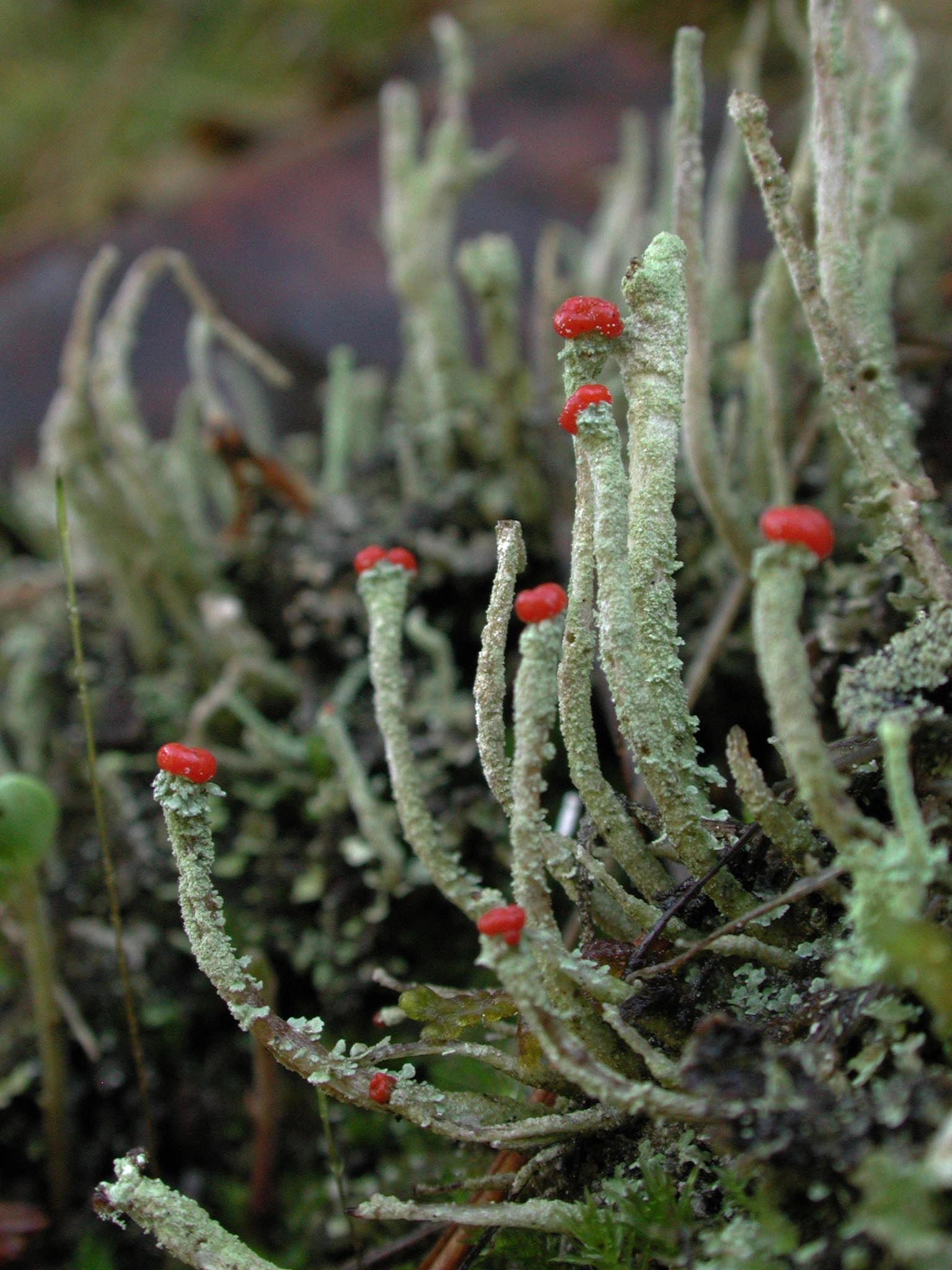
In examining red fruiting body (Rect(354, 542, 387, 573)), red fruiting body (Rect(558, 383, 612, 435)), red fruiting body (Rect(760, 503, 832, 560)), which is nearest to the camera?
red fruiting body (Rect(760, 503, 832, 560))

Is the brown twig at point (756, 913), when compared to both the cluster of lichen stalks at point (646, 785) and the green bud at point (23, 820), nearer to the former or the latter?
the cluster of lichen stalks at point (646, 785)

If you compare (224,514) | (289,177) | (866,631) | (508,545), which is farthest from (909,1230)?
(289,177)

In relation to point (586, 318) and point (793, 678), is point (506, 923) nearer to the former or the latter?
point (793, 678)

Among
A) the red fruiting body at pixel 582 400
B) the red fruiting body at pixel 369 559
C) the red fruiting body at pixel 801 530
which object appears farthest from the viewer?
the red fruiting body at pixel 369 559

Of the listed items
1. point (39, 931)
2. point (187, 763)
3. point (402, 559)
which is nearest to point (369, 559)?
point (402, 559)

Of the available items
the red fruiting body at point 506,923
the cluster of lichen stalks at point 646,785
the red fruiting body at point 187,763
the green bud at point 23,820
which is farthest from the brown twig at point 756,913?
the green bud at point 23,820

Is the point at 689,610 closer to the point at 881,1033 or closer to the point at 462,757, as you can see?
the point at 462,757

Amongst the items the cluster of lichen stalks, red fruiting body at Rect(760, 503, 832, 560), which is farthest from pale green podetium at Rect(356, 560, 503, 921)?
red fruiting body at Rect(760, 503, 832, 560)

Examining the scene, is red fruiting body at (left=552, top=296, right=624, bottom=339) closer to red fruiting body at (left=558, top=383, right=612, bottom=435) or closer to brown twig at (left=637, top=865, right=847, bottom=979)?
red fruiting body at (left=558, top=383, right=612, bottom=435)
